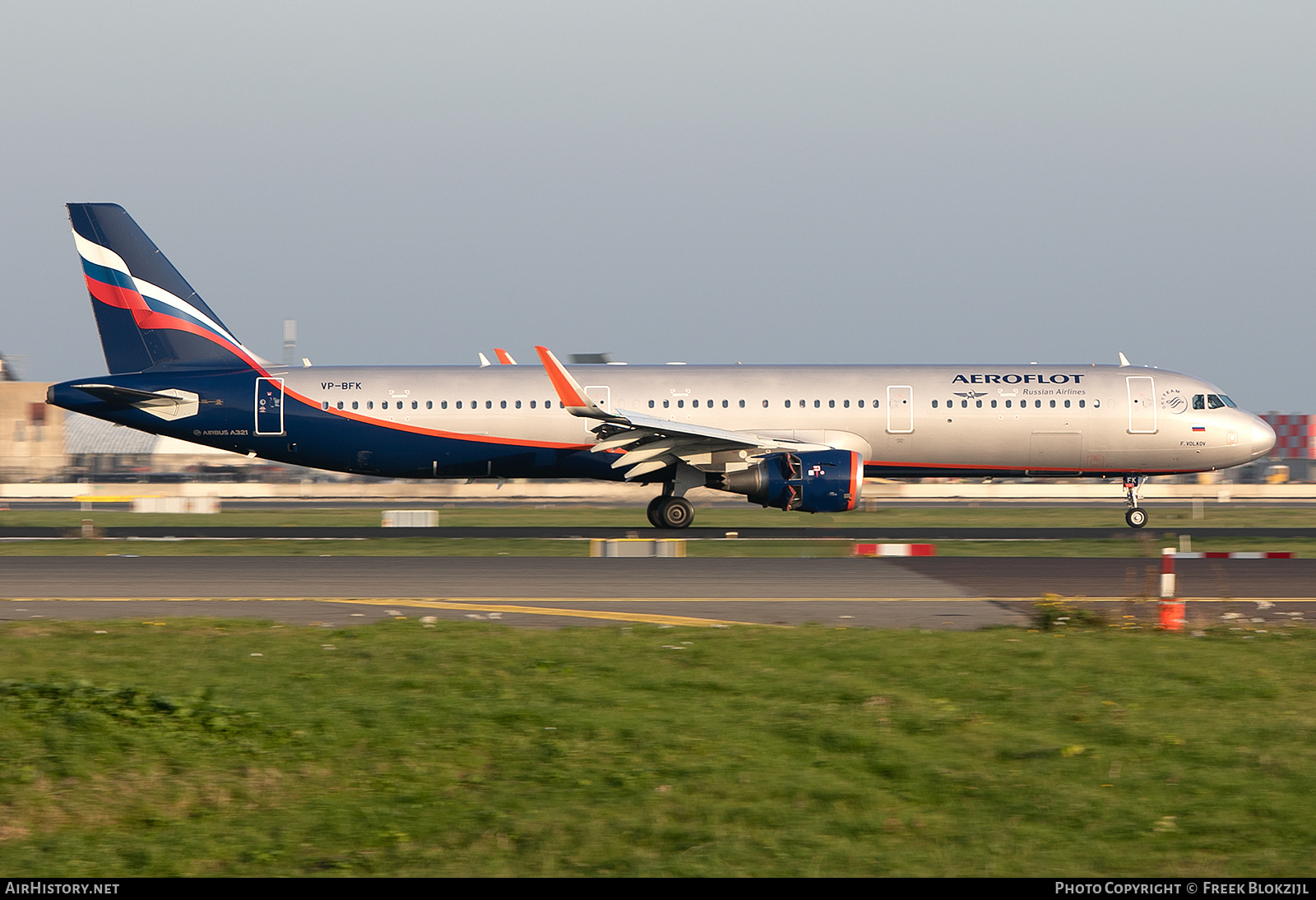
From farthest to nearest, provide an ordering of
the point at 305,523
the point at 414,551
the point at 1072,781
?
the point at 305,523 < the point at 414,551 < the point at 1072,781

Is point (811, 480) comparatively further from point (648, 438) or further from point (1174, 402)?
point (1174, 402)

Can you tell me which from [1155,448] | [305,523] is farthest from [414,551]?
[1155,448]

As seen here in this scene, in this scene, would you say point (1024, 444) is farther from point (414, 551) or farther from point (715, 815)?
point (715, 815)

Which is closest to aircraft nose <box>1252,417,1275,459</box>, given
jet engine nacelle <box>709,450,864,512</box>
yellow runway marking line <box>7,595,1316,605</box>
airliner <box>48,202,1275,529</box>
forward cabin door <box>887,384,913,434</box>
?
airliner <box>48,202,1275,529</box>

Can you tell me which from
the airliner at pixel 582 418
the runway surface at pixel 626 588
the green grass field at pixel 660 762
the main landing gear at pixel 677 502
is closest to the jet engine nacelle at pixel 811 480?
the airliner at pixel 582 418

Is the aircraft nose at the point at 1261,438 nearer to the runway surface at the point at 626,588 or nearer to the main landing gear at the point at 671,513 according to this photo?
the runway surface at the point at 626,588

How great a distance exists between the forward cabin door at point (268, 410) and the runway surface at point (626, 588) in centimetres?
760

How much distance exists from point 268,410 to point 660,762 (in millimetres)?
25197

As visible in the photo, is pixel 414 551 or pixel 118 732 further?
pixel 414 551

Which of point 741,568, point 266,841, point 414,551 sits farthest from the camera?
point 414,551

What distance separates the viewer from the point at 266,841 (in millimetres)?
6555

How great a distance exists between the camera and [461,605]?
16.7 metres
